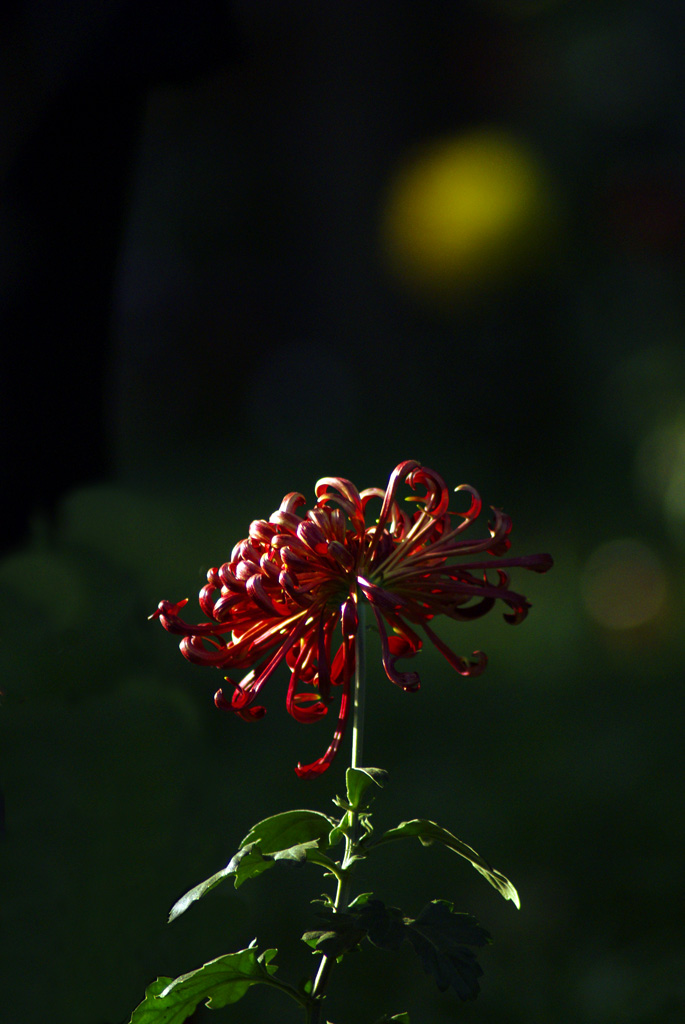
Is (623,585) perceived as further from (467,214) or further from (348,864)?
(348,864)

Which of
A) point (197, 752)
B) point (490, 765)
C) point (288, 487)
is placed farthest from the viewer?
point (288, 487)

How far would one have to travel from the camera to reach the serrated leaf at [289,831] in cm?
52

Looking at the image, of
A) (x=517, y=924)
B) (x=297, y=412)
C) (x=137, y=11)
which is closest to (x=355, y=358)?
(x=297, y=412)

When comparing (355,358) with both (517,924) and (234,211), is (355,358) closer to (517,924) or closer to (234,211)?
(234,211)

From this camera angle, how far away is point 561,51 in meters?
2.15

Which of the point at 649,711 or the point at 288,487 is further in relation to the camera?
the point at 288,487

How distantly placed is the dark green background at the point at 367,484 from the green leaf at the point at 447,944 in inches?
33.5

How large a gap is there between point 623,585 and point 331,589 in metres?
1.54

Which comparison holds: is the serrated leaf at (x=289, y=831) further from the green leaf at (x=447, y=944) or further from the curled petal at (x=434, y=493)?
the curled petal at (x=434, y=493)

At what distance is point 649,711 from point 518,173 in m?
1.44

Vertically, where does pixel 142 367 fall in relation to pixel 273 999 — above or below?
above

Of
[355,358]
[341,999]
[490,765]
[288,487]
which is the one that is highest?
[355,358]

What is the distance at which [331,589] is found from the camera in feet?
1.81

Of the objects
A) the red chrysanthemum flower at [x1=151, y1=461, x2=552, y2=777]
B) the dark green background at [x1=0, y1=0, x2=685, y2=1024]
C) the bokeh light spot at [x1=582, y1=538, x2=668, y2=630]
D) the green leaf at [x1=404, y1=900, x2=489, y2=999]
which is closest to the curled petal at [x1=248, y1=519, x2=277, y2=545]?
the red chrysanthemum flower at [x1=151, y1=461, x2=552, y2=777]
